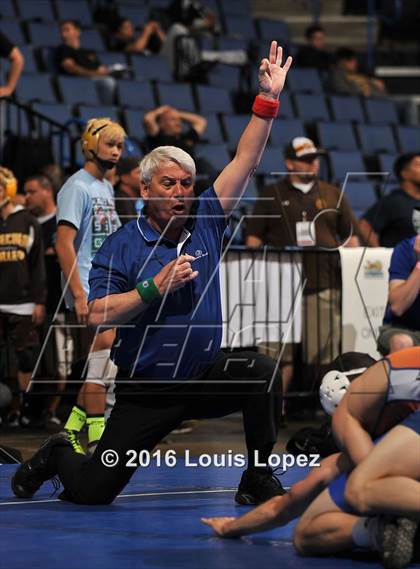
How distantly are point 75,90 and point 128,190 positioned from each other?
4.85 metres

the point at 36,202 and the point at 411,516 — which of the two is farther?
the point at 36,202

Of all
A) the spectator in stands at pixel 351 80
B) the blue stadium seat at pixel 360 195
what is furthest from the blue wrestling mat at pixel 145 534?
the spectator in stands at pixel 351 80

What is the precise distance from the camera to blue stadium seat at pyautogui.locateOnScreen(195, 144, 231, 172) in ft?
40.9

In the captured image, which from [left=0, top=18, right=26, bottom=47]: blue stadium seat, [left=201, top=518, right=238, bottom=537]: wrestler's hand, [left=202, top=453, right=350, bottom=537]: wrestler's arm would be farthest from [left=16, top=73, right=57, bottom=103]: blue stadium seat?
[left=202, top=453, right=350, bottom=537]: wrestler's arm

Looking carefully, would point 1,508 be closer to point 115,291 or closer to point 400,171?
point 115,291

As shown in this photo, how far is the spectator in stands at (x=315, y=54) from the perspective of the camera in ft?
53.4

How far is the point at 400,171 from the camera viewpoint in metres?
9.43

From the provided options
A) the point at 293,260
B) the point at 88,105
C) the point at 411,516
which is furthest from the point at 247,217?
the point at 411,516

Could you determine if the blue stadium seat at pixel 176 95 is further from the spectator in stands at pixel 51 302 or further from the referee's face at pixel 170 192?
the referee's face at pixel 170 192

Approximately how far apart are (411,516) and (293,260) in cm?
488

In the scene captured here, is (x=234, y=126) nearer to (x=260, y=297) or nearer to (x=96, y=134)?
(x=260, y=297)

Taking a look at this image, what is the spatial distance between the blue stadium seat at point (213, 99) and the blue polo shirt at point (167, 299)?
8.55 meters

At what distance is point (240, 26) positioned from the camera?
17.0m

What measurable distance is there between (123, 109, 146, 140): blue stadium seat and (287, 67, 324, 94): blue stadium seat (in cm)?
322
